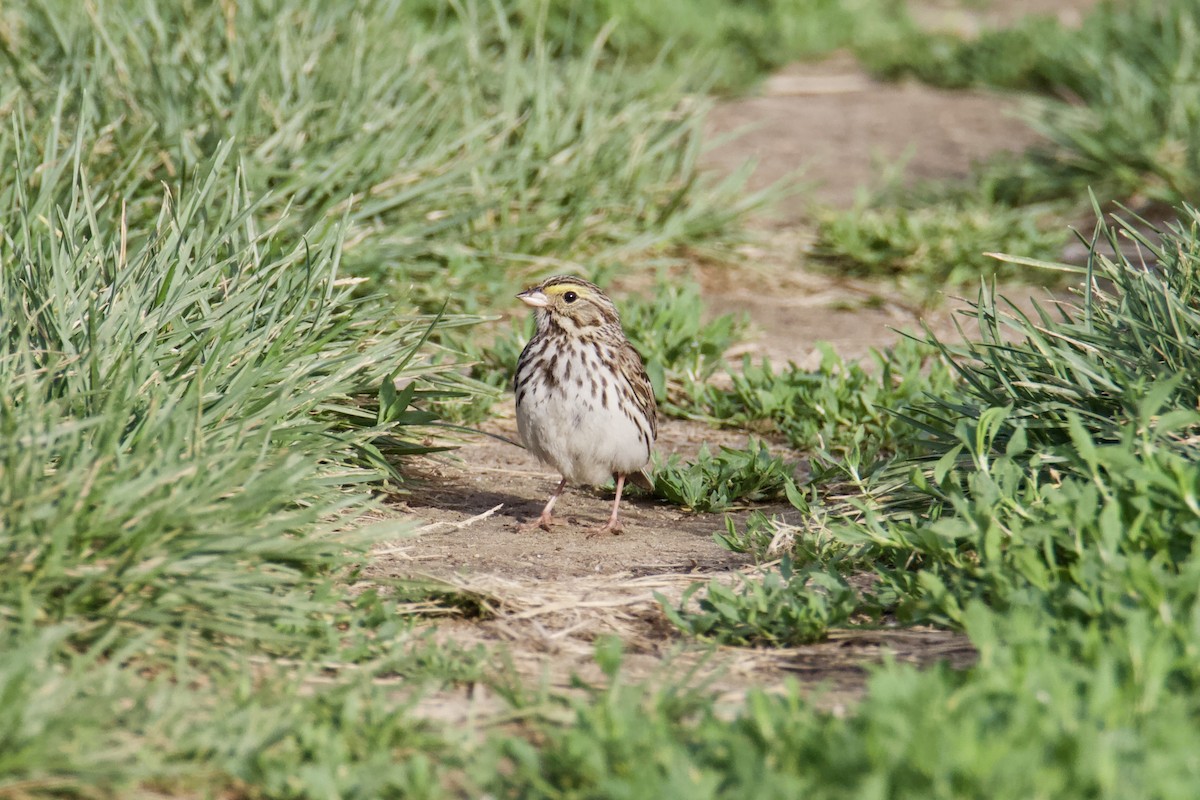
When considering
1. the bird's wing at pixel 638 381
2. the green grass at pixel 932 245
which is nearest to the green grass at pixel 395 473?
the bird's wing at pixel 638 381

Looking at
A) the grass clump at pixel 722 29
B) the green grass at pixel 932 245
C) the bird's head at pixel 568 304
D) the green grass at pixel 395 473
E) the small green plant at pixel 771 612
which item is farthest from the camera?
the grass clump at pixel 722 29

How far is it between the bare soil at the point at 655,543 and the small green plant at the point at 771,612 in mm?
59

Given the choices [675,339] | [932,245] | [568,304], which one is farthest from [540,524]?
[932,245]

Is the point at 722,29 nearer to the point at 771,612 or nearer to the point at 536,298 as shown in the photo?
the point at 536,298

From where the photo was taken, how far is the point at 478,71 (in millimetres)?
7586

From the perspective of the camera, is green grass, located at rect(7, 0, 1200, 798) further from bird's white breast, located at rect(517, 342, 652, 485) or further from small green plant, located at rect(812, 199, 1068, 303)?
small green plant, located at rect(812, 199, 1068, 303)

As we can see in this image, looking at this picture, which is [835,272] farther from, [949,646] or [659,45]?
[949,646]

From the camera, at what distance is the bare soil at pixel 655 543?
3600 millimetres

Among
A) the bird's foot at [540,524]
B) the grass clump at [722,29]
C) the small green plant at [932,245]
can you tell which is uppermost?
the grass clump at [722,29]

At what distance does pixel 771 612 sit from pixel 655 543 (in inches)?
41.8

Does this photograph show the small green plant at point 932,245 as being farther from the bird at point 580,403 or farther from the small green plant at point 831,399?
the bird at point 580,403

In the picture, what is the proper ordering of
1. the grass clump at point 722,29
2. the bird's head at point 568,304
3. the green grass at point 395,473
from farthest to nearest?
the grass clump at point 722,29 < the bird's head at point 568,304 < the green grass at point 395,473

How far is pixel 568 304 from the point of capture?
208 inches

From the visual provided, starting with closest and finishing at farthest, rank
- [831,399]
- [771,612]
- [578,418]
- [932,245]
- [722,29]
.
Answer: [771,612]
[578,418]
[831,399]
[932,245]
[722,29]
